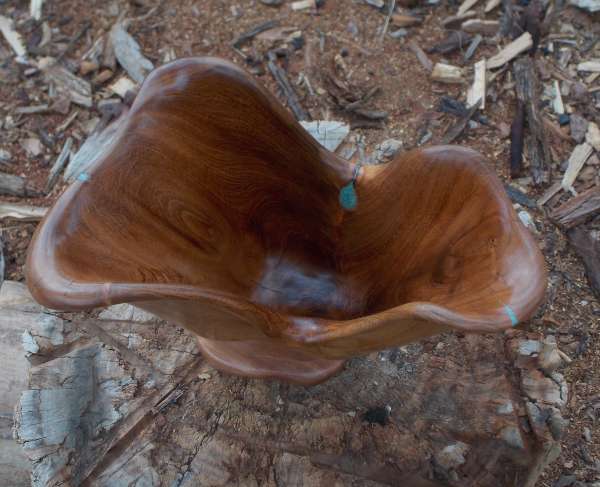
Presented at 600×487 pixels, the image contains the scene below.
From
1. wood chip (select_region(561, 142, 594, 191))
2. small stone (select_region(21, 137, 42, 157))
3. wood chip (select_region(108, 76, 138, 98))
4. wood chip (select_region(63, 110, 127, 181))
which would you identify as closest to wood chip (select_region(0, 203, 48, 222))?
wood chip (select_region(63, 110, 127, 181))

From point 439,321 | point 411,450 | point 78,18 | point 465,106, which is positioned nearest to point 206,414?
point 411,450

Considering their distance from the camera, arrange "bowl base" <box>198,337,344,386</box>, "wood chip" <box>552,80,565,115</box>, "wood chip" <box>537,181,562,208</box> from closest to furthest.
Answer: "bowl base" <box>198,337,344,386</box> → "wood chip" <box>537,181,562,208</box> → "wood chip" <box>552,80,565,115</box>

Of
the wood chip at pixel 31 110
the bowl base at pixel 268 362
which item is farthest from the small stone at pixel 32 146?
the bowl base at pixel 268 362

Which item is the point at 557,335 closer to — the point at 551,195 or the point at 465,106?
the point at 551,195

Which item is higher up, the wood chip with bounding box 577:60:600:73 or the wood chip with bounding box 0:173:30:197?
the wood chip with bounding box 577:60:600:73

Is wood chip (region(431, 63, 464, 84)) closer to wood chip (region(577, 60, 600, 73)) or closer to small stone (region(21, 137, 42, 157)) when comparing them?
wood chip (region(577, 60, 600, 73))
